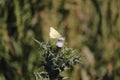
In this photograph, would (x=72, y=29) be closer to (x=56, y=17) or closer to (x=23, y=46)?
(x=56, y=17)

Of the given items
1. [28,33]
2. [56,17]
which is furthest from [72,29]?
[28,33]

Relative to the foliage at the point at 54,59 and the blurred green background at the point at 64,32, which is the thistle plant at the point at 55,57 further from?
the blurred green background at the point at 64,32

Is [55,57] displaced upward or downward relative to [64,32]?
upward

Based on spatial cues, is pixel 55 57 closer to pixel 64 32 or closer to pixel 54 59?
pixel 54 59

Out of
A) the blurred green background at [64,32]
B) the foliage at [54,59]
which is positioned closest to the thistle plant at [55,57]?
the foliage at [54,59]

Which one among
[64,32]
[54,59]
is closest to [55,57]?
[54,59]
